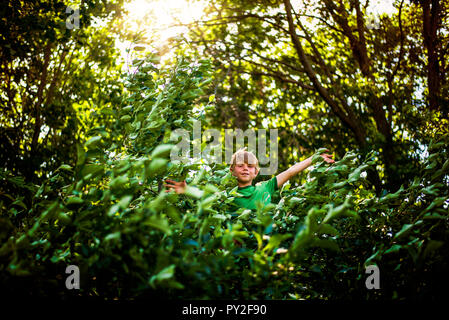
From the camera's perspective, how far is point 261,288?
129 cm

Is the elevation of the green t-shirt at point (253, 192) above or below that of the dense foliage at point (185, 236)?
above

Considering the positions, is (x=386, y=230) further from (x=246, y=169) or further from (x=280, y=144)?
(x=280, y=144)

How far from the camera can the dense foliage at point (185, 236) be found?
116cm

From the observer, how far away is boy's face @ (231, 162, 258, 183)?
3379 millimetres

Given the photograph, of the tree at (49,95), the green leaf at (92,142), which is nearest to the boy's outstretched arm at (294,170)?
the green leaf at (92,142)

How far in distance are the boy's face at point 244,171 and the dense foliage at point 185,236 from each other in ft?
3.21

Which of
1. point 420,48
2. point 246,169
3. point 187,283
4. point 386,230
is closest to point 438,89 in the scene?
point 420,48

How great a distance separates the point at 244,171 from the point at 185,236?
1.95 metres

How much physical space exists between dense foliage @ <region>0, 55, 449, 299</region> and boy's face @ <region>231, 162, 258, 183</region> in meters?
0.98

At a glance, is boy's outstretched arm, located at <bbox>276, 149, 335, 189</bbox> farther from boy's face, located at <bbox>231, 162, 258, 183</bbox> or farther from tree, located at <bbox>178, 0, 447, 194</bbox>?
tree, located at <bbox>178, 0, 447, 194</bbox>

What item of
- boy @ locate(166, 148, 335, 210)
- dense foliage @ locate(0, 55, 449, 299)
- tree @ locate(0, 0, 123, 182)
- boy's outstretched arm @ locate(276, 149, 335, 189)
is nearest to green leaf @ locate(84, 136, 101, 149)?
dense foliage @ locate(0, 55, 449, 299)

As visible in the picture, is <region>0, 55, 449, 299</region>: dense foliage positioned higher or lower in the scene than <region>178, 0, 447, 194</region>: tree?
lower

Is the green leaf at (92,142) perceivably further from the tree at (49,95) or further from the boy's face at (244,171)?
the tree at (49,95)

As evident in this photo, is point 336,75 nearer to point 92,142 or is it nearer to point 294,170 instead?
point 294,170
